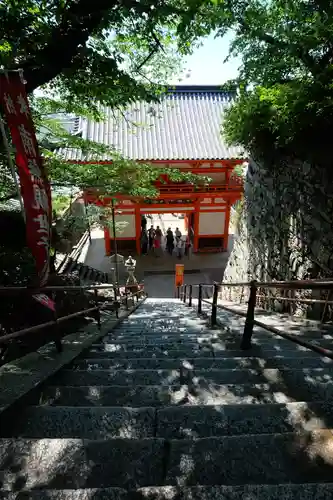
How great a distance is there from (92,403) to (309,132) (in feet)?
17.3

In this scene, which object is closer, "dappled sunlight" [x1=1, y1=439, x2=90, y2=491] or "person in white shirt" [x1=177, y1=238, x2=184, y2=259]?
"dappled sunlight" [x1=1, y1=439, x2=90, y2=491]

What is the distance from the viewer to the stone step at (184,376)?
8.20 ft

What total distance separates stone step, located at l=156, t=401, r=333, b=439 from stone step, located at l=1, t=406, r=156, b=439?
4.6 inches

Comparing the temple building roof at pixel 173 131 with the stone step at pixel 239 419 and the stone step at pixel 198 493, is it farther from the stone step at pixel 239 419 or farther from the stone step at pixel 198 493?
the stone step at pixel 198 493

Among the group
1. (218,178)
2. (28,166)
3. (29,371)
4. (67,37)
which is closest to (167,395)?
(29,371)

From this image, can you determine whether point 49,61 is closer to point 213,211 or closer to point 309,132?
point 309,132

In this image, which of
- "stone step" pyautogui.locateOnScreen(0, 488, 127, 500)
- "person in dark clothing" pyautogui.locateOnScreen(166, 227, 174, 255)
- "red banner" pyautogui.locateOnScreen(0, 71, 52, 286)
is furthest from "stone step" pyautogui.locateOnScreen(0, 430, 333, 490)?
"person in dark clothing" pyautogui.locateOnScreen(166, 227, 174, 255)

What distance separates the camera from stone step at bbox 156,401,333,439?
69.4 inches

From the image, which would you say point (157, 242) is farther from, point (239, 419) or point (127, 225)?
point (239, 419)

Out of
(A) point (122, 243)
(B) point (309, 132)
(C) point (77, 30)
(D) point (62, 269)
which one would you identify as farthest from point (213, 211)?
(C) point (77, 30)

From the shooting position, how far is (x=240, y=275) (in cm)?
1008

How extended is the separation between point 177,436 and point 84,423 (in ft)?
2.02

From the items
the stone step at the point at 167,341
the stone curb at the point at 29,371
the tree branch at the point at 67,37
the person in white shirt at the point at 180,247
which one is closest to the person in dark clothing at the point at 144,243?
the person in white shirt at the point at 180,247

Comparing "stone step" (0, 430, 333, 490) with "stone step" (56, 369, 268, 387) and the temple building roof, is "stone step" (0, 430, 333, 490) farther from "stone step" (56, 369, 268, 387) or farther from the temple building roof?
the temple building roof
